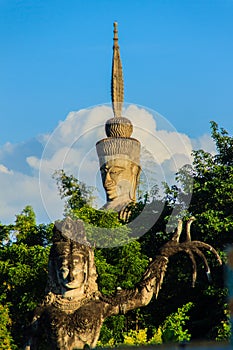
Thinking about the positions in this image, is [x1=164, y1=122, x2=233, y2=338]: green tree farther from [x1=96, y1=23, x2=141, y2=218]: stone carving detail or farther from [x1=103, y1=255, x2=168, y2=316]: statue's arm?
[x1=103, y1=255, x2=168, y2=316]: statue's arm

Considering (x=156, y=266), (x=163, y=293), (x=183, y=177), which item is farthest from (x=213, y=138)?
(x=156, y=266)

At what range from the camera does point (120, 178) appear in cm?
3450

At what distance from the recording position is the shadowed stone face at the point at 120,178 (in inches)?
1325

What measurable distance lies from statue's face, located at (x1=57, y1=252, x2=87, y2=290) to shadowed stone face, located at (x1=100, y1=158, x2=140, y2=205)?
16424mm

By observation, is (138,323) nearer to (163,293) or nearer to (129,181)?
(163,293)

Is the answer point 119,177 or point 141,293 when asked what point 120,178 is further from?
point 141,293

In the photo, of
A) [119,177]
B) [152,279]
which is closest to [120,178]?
[119,177]

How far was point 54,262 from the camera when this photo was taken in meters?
16.9

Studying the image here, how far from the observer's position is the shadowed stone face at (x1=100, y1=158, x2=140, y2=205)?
33.7 meters

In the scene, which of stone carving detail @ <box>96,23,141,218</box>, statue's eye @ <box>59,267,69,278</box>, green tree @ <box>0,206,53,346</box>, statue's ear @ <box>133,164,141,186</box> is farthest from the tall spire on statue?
statue's eye @ <box>59,267,69,278</box>

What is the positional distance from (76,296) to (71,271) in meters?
0.50

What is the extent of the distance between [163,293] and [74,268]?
11.7 m

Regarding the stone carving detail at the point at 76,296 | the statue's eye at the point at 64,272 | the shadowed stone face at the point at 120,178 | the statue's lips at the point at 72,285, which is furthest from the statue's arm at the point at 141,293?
the shadowed stone face at the point at 120,178

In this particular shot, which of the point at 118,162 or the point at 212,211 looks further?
the point at 118,162
